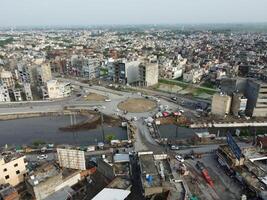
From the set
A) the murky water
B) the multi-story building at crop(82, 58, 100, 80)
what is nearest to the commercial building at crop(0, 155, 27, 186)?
the murky water

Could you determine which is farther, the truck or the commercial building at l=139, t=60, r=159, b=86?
the commercial building at l=139, t=60, r=159, b=86

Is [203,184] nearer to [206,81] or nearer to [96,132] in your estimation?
[96,132]

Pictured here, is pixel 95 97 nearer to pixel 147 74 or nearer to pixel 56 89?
pixel 56 89

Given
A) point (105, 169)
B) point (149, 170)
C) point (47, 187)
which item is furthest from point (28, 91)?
point (149, 170)

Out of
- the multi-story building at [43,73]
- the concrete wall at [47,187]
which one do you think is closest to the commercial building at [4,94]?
the multi-story building at [43,73]

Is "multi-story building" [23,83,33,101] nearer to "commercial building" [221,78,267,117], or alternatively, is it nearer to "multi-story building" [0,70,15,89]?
"multi-story building" [0,70,15,89]

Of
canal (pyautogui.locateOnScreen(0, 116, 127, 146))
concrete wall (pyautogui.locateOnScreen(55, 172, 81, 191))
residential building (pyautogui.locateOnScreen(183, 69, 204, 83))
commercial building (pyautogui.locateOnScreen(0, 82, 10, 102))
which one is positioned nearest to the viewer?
concrete wall (pyautogui.locateOnScreen(55, 172, 81, 191))

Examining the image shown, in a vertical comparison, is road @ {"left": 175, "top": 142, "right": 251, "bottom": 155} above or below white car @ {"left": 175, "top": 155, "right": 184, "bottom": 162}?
below
